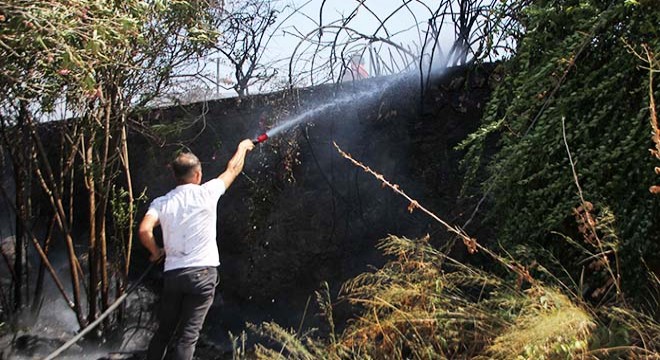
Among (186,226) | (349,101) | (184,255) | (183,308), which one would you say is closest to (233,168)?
(186,226)

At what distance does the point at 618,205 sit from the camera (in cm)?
406

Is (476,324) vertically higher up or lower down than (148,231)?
lower down

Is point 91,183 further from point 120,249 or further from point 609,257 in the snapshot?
point 609,257

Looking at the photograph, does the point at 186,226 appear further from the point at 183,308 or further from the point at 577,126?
the point at 577,126

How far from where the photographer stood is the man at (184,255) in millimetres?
4391

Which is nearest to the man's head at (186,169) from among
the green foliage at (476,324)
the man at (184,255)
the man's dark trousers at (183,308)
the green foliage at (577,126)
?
the man at (184,255)

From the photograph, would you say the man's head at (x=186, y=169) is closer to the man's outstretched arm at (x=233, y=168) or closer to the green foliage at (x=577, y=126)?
the man's outstretched arm at (x=233, y=168)

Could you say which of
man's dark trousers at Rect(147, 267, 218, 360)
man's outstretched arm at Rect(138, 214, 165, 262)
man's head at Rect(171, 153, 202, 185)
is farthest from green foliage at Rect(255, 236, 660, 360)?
man's head at Rect(171, 153, 202, 185)

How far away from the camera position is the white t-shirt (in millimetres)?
4395

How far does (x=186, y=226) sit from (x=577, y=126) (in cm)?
234

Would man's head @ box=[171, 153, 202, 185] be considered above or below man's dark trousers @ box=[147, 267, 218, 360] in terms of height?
above

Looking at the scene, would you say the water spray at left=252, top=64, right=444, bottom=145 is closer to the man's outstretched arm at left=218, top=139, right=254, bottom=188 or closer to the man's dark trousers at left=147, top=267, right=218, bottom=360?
the man's outstretched arm at left=218, top=139, right=254, bottom=188

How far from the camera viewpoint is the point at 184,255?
14.5 ft

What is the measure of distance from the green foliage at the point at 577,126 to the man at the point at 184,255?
175cm
